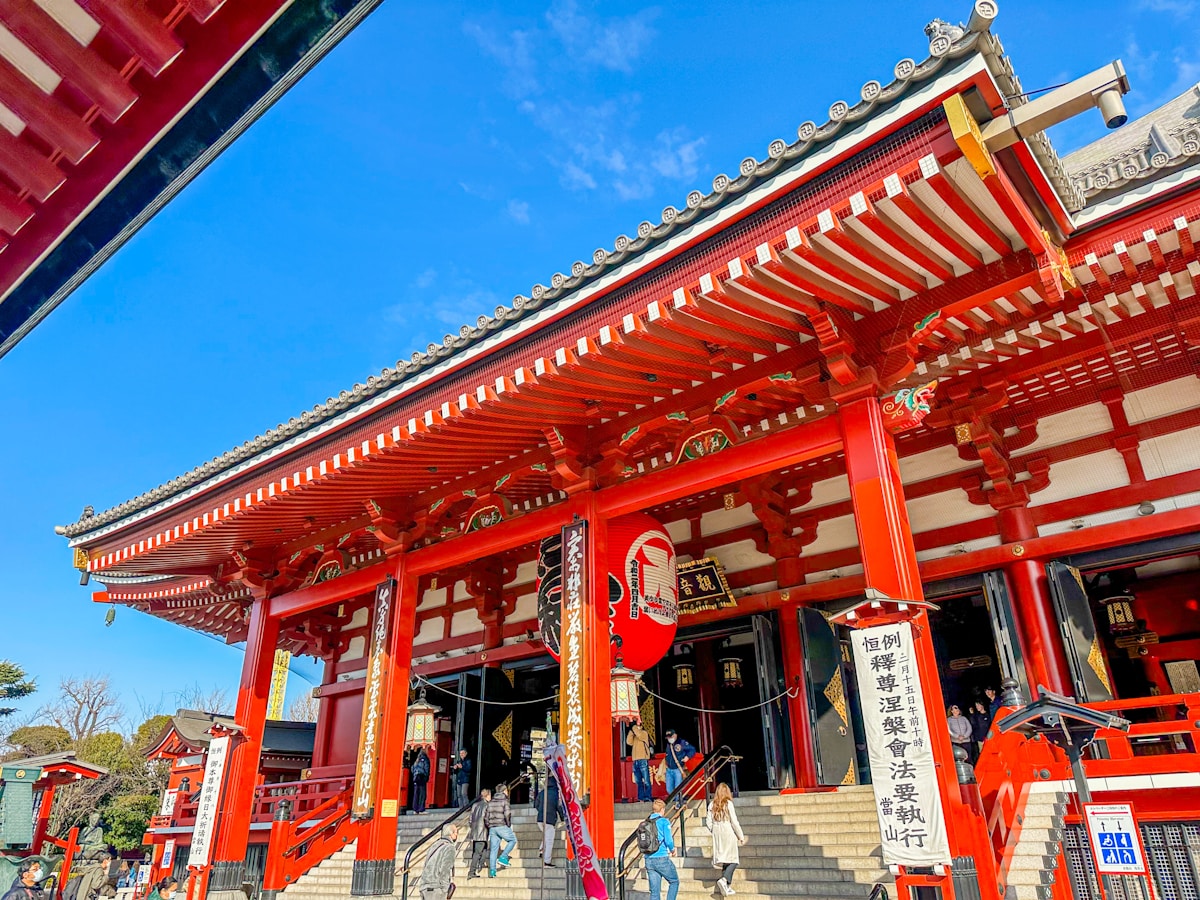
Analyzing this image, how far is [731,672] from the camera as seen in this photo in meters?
12.9

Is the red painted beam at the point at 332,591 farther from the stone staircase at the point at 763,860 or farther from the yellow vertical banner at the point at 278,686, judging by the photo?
the yellow vertical banner at the point at 278,686

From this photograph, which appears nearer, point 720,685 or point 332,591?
point 332,591

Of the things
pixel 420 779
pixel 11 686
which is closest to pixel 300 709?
pixel 11 686

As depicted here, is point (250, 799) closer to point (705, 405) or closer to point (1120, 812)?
point (705, 405)

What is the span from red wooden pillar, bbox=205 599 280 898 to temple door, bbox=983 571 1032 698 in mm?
10341

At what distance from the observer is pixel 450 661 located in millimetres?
14547

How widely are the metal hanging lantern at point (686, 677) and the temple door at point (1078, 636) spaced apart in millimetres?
5933

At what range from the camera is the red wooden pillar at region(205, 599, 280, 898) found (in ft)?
37.7

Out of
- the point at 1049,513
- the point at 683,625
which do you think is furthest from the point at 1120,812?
the point at 683,625

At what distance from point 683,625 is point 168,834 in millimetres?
12097

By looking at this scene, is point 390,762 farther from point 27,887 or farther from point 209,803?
point 27,887

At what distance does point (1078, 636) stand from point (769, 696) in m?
3.78

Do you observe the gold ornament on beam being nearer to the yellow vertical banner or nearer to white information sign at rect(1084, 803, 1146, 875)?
white information sign at rect(1084, 803, 1146, 875)

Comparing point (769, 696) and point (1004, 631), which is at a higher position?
point (1004, 631)
